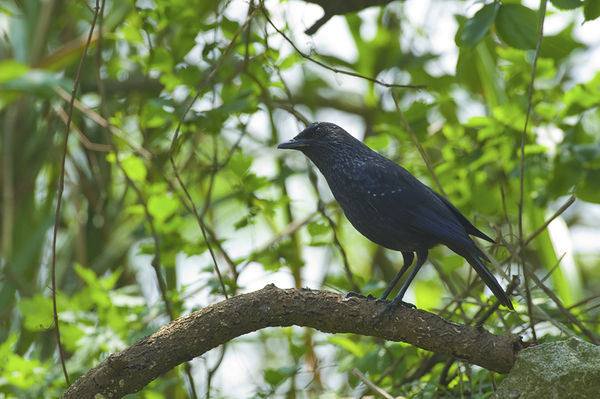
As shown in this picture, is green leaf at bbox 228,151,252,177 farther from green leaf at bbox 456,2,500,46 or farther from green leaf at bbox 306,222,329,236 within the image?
green leaf at bbox 456,2,500,46

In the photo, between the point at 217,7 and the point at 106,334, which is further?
the point at 217,7

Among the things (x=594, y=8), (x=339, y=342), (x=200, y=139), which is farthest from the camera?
(x=200, y=139)

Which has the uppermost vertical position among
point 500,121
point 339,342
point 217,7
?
point 217,7

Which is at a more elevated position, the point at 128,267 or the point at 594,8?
the point at 128,267

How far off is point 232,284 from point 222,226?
269cm

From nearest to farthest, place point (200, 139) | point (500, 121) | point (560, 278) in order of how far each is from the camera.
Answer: point (500, 121) → point (560, 278) → point (200, 139)

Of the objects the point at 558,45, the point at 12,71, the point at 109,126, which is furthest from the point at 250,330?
the point at 12,71

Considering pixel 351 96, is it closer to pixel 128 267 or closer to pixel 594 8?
pixel 128 267

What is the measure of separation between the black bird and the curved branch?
32cm

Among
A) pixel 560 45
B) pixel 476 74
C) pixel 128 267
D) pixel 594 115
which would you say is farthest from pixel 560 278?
pixel 128 267

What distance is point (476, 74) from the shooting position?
5.72 metres

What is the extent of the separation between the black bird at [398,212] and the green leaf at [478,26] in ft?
2.32

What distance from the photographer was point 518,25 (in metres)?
3.03

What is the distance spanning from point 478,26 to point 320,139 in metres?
1.01
